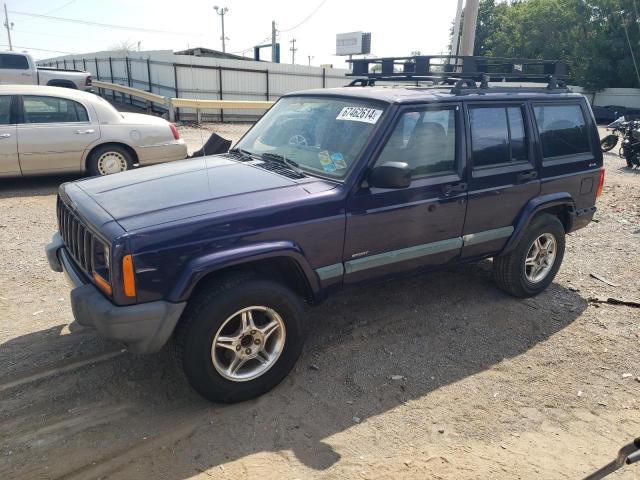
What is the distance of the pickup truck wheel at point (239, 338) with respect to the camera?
2986 mm

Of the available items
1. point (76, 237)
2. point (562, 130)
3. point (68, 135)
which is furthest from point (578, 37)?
point (76, 237)

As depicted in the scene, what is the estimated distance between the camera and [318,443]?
295cm

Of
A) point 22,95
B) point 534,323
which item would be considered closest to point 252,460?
point 534,323

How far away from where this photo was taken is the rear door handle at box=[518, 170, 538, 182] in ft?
14.5

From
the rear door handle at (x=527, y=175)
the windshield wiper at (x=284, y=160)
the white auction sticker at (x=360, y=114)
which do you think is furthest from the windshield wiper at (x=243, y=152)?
the rear door handle at (x=527, y=175)

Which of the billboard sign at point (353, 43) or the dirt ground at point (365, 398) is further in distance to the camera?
the billboard sign at point (353, 43)

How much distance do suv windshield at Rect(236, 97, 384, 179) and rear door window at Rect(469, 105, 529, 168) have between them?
0.96 meters

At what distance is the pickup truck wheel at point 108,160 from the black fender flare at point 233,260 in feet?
20.3

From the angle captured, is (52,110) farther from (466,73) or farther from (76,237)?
(466,73)

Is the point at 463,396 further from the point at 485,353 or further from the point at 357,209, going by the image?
the point at 357,209

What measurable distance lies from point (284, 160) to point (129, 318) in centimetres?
168

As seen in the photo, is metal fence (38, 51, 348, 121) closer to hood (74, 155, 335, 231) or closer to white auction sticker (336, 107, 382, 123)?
hood (74, 155, 335, 231)

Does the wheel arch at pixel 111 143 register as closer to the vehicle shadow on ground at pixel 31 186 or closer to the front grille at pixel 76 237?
the vehicle shadow on ground at pixel 31 186

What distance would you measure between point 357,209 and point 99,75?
32306 mm
